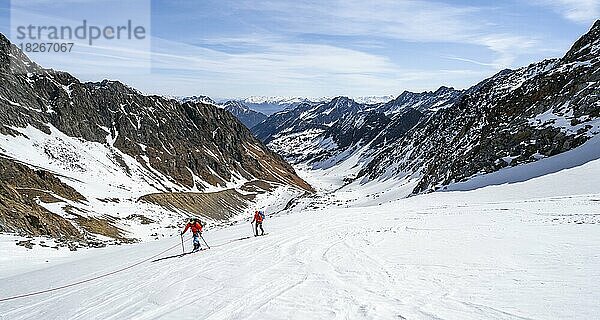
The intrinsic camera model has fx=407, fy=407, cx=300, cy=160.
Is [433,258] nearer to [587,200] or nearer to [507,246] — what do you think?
[507,246]

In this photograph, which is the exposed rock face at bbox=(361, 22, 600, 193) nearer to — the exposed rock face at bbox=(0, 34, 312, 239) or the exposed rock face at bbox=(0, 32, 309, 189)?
the exposed rock face at bbox=(0, 34, 312, 239)

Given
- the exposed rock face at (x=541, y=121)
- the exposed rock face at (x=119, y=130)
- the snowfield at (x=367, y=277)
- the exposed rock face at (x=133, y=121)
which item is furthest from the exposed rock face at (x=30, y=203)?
the exposed rock face at (x=541, y=121)

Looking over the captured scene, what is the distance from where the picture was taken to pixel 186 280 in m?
12.5

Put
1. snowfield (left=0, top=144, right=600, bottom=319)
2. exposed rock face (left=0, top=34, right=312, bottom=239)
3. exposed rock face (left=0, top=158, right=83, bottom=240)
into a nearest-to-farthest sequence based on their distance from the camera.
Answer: snowfield (left=0, top=144, right=600, bottom=319)
exposed rock face (left=0, top=158, right=83, bottom=240)
exposed rock face (left=0, top=34, right=312, bottom=239)

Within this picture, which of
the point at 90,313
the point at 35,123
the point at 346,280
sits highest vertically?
the point at 35,123

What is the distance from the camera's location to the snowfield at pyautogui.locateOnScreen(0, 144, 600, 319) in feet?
27.5

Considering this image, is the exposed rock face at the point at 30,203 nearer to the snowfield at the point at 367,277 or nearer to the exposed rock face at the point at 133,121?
the snowfield at the point at 367,277

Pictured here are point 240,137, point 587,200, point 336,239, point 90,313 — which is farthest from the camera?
point 240,137

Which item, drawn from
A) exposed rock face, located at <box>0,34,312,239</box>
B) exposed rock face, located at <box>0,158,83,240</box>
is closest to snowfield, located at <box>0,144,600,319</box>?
exposed rock face, located at <box>0,158,83,240</box>

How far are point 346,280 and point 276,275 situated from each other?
2178 mm

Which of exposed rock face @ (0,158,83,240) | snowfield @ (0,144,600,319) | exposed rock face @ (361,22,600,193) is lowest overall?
exposed rock face @ (0,158,83,240)

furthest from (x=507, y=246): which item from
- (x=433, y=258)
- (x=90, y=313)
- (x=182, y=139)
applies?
(x=182, y=139)

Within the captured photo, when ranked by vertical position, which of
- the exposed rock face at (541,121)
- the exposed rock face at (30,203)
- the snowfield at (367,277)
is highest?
the exposed rock face at (541,121)

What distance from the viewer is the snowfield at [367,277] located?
8367 millimetres
